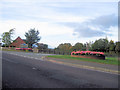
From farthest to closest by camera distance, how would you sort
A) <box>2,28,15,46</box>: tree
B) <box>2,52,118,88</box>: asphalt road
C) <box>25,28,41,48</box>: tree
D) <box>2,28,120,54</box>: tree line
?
<box>25,28,41,48</box>: tree, <box>2,28,15,46</box>: tree, <box>2,28,120,54</box>: tree line, <box>2,52,118,88</box>: asphalt road

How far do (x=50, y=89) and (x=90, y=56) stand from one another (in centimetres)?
1279

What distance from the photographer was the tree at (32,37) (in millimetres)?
59638

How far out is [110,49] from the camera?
3853 centimetres

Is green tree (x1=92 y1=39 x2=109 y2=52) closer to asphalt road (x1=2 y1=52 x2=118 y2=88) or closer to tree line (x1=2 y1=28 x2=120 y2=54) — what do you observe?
tree line (x1=2 y1=28 x2=120 y2=54)

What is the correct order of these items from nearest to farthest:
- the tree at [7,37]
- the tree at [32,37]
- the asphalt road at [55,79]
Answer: the asphalt road at [55,79]
the tree at [7,37]
the tree at [32,37]

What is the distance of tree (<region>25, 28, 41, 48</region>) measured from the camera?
196ft

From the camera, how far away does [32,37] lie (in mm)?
59781

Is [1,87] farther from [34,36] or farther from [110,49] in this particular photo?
[34,36]

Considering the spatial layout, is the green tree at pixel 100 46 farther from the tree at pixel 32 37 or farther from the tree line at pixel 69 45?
the tree at pixel 32 37

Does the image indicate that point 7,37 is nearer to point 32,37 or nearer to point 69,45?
point 32,37

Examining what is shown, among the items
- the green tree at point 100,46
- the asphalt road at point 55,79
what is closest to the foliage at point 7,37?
the green tree at point 100,46

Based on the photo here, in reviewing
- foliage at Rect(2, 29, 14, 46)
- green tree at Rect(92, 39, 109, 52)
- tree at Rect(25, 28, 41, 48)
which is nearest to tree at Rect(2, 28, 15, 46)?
foliage at Rect(2, 29, 14, 46)

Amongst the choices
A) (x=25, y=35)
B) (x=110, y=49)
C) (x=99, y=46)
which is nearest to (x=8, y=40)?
(x=25, y=35)

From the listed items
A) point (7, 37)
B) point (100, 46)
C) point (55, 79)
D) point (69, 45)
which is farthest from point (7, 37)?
point (55, 79)
